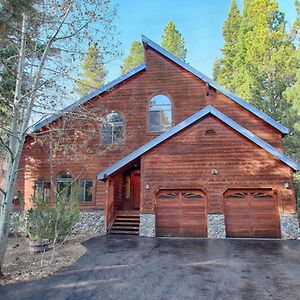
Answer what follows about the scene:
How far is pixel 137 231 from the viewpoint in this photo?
12812 millimetres

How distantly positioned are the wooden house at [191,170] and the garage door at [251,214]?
38mm

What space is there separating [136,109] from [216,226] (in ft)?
23.0

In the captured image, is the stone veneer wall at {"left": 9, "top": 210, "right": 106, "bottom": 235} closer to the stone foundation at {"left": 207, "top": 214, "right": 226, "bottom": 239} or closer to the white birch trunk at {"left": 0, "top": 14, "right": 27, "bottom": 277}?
the stone foundation at {"left": 207, "top": 214, "right": 226, "bottom": 239}

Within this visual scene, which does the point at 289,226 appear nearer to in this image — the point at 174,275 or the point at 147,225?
the point at 147,225

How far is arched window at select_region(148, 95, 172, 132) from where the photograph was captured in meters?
14.8

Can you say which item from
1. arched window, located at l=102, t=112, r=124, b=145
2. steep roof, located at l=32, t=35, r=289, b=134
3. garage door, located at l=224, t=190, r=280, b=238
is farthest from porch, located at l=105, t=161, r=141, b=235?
steep roof, located at l=32, t=35, r=289, b=134

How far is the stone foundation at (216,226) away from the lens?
11.5 meters

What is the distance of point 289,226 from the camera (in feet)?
37.0

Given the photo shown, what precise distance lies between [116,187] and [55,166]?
3281mm

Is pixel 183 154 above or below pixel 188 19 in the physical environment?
below

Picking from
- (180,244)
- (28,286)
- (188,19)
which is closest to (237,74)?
(188,19)

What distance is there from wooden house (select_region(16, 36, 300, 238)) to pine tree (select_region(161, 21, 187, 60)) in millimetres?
17149

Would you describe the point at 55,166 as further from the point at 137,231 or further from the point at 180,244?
the point at 180,244

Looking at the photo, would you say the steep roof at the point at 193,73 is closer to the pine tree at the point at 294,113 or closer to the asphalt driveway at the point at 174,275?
the pine tree at the point at 294,113
